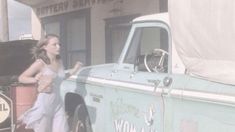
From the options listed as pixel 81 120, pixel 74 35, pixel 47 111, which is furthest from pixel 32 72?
pixel 74 35

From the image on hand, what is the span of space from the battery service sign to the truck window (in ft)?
7.60

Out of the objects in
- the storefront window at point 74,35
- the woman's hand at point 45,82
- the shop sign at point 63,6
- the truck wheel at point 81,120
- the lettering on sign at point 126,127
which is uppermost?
the shop sign at point 63,6

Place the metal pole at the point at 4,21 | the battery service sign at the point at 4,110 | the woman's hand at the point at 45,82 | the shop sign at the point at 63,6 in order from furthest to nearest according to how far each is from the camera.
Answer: the shop sign at the point at 63,6 < the metal pole at the point at 4,21 < the battery service sign at the point at 4,110 < the woman's hand at the point at 45,82

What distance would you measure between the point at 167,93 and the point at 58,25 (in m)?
13.5

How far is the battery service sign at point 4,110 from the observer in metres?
7.54

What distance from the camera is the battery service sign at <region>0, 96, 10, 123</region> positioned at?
7539 millimetres

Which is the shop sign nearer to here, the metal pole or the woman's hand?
the metal pole

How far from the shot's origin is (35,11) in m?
19.5

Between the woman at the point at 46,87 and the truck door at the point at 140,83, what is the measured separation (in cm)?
79

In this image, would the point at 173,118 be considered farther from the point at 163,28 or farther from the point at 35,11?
the point at 35,11

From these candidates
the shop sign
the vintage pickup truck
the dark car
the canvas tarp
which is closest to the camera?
the canvas tarp

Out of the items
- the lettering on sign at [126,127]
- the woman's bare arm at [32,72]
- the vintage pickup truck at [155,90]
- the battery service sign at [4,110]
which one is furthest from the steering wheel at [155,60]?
the battery service sign at [4,110]

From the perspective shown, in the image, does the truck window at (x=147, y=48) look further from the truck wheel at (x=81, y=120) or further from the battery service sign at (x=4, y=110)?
the battery service sign at (x=4, y=110)

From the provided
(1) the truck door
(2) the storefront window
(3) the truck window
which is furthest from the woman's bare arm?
(2) the storefront window
